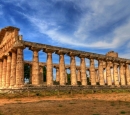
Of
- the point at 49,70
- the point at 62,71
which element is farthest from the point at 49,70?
the point at 62,71

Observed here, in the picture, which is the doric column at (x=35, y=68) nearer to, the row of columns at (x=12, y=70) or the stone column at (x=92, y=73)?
the row of columns at (x=12, y=70)

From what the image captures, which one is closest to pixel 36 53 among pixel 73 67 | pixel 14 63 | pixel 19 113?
pixel 14 63

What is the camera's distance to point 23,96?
30203 millimetres

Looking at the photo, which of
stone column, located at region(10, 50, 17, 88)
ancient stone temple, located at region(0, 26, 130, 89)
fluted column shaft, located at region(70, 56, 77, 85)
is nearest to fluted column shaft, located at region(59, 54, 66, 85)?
ancient stone temple, located at region(0, 26, 130, 89)

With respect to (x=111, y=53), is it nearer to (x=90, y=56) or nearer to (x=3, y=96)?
(x=90, y=56)

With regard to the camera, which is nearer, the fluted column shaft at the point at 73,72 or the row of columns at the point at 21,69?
the row of columns at the point at 21,69

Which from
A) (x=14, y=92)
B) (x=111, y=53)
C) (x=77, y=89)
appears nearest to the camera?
(x=14, y=92)

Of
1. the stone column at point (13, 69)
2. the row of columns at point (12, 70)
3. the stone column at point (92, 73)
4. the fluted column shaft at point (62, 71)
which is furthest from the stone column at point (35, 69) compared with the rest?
the stone column at point (92, 73)

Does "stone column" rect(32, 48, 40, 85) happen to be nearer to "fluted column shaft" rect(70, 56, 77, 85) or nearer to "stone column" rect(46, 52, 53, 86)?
"stone column" rect(46, 52, 53, 86)

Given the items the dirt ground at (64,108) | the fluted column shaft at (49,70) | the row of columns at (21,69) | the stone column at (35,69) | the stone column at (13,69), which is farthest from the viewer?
the fluted column shaft at (49,70)

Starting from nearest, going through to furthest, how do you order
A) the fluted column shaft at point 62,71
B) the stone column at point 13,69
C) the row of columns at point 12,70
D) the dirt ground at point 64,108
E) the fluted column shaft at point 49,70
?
the dirt ground at point 64,108, the row of columns at point 12,70, the stone column at point 13,69, the fluted column shaft at point 49,70, the fluted column shaft at point 62,71

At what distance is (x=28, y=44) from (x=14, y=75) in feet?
23.0

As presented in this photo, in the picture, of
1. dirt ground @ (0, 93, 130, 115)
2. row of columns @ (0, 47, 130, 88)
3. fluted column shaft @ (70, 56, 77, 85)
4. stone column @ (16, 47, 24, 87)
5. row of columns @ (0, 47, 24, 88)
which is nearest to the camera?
dirt ground @ (0, 93, 130, 115)

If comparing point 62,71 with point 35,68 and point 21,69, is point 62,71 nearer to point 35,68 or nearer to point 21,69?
point 35,68
